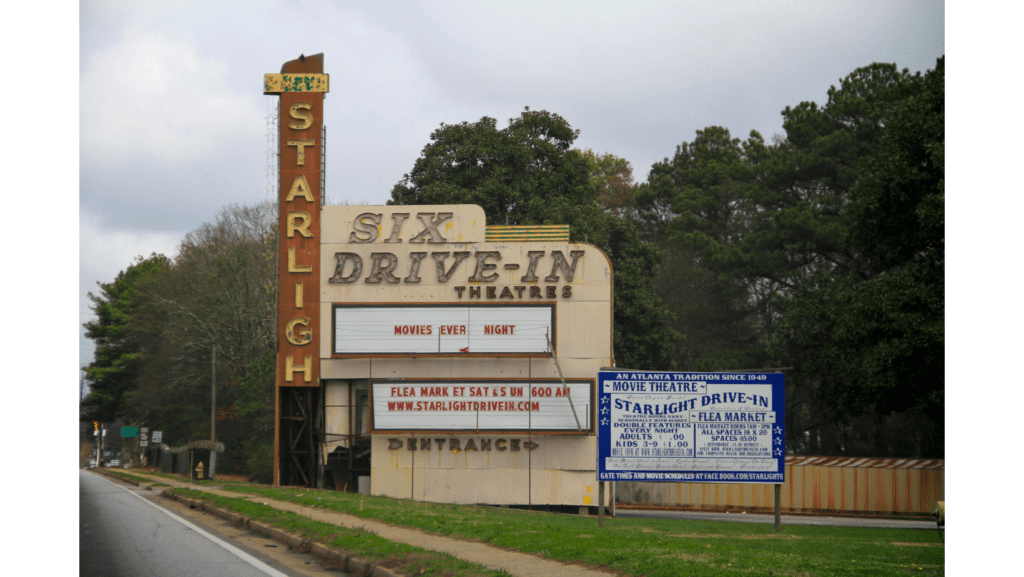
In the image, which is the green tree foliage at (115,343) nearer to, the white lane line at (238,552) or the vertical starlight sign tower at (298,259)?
the vertical starlight sign tower at (298,259)

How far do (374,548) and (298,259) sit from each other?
15255 millimetres

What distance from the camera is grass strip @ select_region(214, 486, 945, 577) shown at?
11.0 meters

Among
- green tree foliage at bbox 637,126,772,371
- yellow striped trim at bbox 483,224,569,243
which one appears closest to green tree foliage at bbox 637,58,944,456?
green tree foliage at bbox 637,126,772,371

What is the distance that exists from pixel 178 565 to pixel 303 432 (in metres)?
14.5

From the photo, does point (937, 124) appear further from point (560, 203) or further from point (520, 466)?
point (560, 203)

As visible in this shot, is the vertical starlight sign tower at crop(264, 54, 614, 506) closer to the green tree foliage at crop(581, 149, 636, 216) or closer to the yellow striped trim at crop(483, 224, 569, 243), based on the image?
the yellow striped trim at crop(483, 224, 569, 243)

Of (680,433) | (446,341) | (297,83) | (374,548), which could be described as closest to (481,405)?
(446,341)

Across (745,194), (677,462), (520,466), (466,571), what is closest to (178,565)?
(466,571)

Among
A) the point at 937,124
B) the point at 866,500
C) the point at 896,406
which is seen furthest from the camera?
the point at 866,500

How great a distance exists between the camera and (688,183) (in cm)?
5597

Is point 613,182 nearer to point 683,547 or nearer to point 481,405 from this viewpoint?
point 481,405

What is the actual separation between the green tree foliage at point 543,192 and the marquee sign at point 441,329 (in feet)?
46.4

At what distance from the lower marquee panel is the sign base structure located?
726cm

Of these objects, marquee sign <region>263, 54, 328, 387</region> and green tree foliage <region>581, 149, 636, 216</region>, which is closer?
marquee sign <region>263, 54, 328, 387</region>
